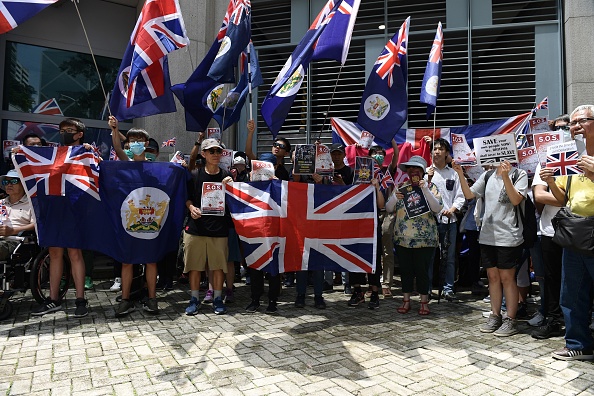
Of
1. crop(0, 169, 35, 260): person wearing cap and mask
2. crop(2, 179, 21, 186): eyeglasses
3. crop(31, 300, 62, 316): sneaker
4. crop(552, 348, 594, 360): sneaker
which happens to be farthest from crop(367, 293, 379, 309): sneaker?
crop(2, 179, 21, 186): eyeglasses

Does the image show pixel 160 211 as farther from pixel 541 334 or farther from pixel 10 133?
pixel 10 133

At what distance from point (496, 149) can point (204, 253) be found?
3.60 metres

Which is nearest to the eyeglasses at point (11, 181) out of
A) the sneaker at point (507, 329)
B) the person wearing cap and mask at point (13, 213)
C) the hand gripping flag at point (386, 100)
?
the person wearing cap and mask at point (13, 213)

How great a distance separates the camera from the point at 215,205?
525 cm

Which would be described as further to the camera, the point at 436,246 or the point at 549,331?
the point at 436,246

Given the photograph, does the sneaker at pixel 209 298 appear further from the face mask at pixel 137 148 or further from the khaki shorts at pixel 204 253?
the face mask at pixel 137 148

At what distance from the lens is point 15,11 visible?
4332mm

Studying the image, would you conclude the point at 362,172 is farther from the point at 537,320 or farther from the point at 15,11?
the point at 15,11

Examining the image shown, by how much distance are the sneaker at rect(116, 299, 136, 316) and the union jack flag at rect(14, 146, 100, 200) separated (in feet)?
4.66

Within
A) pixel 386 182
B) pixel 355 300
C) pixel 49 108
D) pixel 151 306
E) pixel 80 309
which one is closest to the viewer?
pixel 80 309

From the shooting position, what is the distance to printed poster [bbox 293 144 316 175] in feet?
17.8

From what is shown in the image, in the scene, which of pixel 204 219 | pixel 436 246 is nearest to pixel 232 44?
pixel 204 219

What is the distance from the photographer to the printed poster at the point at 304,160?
17.8 ft

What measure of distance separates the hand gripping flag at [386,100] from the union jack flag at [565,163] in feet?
6.57
